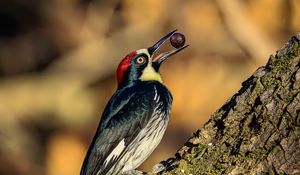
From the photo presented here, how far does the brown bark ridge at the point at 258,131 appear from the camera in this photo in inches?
150

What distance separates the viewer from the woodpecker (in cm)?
536

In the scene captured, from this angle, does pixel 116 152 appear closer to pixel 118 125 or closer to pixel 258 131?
pixel 118 125

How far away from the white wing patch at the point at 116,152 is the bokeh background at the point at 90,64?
4.29 metres

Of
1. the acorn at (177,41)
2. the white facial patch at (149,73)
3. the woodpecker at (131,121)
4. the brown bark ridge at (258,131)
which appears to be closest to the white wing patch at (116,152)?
the woodpecker at (131,121)

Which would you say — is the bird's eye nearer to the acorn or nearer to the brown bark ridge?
the acorn

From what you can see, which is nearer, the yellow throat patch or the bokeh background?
the yellow throat patch

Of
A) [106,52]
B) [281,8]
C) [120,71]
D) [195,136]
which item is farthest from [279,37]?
[195,136]

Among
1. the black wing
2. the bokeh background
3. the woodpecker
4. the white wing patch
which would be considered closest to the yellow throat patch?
the woodpecker

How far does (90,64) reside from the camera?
10.1 metres

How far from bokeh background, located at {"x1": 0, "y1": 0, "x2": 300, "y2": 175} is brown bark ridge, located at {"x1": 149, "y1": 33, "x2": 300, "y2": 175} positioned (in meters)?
5.39

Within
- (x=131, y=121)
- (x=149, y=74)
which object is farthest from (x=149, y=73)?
(x=131, y=121)

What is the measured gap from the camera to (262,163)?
3840mm

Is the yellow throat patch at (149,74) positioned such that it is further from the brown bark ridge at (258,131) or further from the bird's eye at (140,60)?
the brown bark ridge at (258,131)

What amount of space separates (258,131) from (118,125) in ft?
5.47
